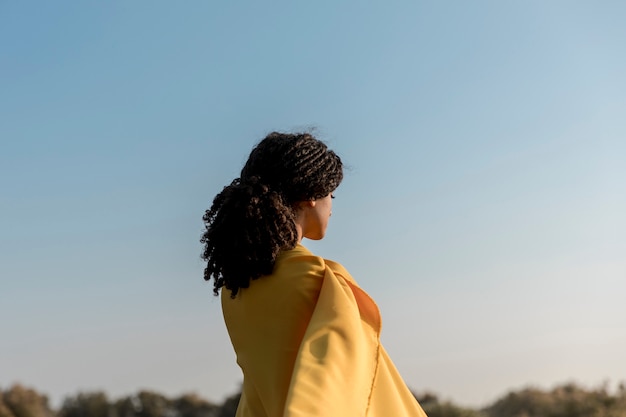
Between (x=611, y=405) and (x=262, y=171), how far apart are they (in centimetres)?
1000

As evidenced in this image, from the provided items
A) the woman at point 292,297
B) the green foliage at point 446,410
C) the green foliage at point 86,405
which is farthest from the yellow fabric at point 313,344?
the green foliage at point 86,405

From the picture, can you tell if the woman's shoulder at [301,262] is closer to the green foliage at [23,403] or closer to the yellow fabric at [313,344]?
the yellow fabric at [313,344]

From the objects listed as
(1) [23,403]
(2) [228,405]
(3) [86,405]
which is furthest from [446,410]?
(1) [23,403]

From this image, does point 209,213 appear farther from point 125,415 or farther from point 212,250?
point 125,415

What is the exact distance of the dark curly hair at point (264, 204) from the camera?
3.36 metres

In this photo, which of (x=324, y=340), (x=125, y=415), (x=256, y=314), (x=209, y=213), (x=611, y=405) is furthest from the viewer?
(x=125, y=415)

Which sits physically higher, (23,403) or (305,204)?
(23,403)

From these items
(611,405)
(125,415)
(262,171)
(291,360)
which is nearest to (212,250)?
(262,171)

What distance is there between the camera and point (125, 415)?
13625 mm

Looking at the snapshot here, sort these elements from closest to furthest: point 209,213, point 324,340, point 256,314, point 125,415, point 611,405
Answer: point 324,340
point 256,314
point 209,213
point 611,405
point 125,415

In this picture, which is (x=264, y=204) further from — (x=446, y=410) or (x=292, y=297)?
(x=446, y=410)

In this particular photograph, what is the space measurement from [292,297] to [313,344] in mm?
235

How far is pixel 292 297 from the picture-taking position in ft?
10.8

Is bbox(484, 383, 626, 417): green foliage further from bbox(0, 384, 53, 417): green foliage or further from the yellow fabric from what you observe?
the yellow fabric
